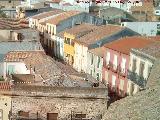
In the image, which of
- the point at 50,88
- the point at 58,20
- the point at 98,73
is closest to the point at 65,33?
the point at 58,20

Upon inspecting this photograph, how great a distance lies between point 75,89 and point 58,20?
36.9 meters

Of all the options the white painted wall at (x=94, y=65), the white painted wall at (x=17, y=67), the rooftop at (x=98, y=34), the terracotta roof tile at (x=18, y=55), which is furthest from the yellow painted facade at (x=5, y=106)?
the rooftop at (x=98, y=34)

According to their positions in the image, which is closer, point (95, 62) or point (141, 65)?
point (141, 65)

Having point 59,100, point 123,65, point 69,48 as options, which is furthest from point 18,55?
point 69,48

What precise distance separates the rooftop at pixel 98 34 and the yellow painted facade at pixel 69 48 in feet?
8.58

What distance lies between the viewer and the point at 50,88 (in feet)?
93.8

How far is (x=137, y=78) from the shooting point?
38031mm

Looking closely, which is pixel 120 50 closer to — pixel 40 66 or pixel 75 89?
pixel 40 66

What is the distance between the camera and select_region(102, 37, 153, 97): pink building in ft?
135

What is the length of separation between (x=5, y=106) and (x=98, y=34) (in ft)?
81.8

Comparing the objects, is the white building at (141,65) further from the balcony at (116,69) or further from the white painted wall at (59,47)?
the white painted wall at (59,47)

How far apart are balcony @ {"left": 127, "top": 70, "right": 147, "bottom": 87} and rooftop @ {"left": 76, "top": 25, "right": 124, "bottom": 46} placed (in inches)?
467

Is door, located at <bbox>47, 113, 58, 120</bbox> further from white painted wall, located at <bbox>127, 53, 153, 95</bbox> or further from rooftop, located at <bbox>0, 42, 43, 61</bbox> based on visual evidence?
rooftop, located at <bbox>0, 42, 43, 61</bbox>

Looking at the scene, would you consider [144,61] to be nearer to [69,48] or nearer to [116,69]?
[116,69]
